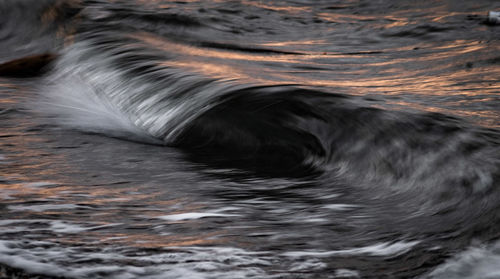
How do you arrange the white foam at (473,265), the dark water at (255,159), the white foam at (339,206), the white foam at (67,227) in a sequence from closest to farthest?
the white foam at (473,265), the dark water at (255,159), the white foam at (67,227), the white foam at (339,206)

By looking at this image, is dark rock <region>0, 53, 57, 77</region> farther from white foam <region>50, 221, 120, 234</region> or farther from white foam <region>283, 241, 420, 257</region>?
white foam <region>283, 241, 420, 257</region>

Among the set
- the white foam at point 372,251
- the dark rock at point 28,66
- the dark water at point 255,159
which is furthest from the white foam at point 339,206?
the dark rock at point 28,66

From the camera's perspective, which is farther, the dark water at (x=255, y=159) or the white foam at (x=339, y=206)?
the white foam at (x=339, y=206)

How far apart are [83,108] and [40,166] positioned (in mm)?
1465

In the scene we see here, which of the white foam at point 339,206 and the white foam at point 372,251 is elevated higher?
the white foam at point 339,206

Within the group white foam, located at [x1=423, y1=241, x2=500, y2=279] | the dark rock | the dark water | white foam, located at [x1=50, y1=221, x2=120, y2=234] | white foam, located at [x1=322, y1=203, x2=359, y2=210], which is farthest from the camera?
the dark rock

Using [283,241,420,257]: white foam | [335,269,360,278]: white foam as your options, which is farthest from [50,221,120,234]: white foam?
[335,269,360,278]: white foam

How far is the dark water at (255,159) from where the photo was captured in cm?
153

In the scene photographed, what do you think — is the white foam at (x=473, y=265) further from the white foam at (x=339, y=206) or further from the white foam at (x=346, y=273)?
the white foam at (x=339, y=206)

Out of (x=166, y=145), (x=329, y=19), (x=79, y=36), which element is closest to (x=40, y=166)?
(x=166, y=145)

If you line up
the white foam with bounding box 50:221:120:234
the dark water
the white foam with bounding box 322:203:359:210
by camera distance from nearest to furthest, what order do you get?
the dark water
the white foam with bounding box 50:221:120:234
the white foam with bounding box 322:203:359:210

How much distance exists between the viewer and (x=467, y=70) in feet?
12.9

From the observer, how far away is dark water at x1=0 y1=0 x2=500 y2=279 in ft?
5.01

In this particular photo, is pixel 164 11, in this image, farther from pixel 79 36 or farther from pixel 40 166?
pixel 40 166
